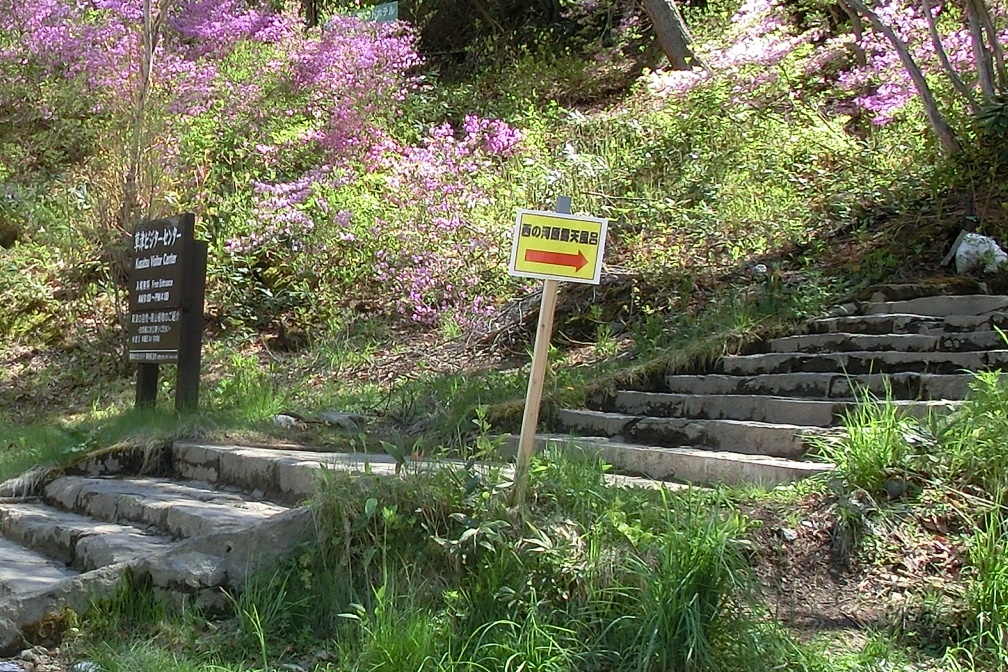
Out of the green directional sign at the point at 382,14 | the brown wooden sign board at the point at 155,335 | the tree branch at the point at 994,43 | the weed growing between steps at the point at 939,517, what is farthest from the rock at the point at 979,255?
the green directional sign at the point at 382,14

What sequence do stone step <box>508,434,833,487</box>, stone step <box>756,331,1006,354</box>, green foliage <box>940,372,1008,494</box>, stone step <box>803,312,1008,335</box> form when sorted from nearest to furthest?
green foliage <box>940,372,1008,494</box>
stone step <box>508,434,833,487</box>
stone step <box>756,331,1006,354</box>
stone step <box>803,312,1008,335</box>

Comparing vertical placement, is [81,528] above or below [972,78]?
below

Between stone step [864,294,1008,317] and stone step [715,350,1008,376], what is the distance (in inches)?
35.3

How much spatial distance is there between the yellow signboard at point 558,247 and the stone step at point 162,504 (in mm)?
1599

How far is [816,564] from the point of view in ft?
12.1

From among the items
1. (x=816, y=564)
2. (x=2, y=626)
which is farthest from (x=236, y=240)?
(x=816, y=564)

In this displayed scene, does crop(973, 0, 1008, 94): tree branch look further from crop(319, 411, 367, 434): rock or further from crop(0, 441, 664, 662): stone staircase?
crop(319, 411, 367, 434): rock

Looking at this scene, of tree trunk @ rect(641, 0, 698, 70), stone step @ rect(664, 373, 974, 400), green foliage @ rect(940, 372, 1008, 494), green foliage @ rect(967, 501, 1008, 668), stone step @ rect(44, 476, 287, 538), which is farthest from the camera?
tree trunk @ rect(641, 0, 698, 70)

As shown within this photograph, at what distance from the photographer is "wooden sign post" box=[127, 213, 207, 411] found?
7.12 meters

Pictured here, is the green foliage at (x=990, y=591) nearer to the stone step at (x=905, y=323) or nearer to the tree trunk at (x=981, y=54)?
the stone step at (x=905, y=323)

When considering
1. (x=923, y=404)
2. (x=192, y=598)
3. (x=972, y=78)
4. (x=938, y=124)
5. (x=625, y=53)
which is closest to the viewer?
(x=192, y=598)

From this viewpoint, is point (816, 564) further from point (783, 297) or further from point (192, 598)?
point (783, 297)

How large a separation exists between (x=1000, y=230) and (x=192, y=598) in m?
6.33

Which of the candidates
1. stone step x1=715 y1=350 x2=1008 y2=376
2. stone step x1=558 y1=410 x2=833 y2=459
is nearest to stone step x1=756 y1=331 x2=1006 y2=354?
stone step x1=715 y1=350 x2=1008 y2=376
